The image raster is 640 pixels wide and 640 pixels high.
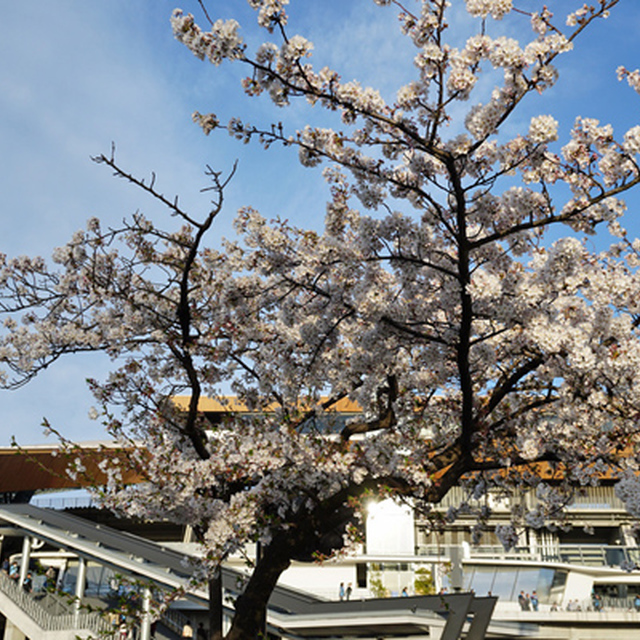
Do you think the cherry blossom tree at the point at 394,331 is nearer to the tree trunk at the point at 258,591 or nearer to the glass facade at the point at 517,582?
the tree trunk at the point at 258,591

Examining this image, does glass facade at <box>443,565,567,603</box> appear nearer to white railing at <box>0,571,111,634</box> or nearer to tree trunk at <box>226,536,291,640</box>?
white railing at <box>0,571,111,634</box>

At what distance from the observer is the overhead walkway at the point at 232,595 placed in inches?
471

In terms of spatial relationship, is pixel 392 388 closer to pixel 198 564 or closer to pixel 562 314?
pixel 562 314

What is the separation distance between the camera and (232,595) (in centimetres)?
1600

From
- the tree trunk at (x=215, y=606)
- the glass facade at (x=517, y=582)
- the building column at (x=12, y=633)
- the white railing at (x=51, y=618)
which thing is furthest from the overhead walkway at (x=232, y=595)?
the glass facade at (x=517, y=582)

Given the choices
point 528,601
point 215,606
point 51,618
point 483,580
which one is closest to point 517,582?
point 528,601

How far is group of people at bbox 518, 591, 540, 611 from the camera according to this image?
2530 cm

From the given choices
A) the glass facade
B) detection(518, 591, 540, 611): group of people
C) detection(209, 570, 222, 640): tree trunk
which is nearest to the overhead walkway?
detection(209, 570, 222, 640): tree trunk

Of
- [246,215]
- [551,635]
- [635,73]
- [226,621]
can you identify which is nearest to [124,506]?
[246,215]

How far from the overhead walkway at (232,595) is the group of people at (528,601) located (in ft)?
36.5

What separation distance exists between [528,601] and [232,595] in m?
14.5

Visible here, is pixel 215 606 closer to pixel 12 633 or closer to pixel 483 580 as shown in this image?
pixel 12 633

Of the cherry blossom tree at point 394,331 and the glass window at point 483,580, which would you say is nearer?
the cherry blossom tree at point 394,331

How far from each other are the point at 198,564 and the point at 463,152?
558cm
